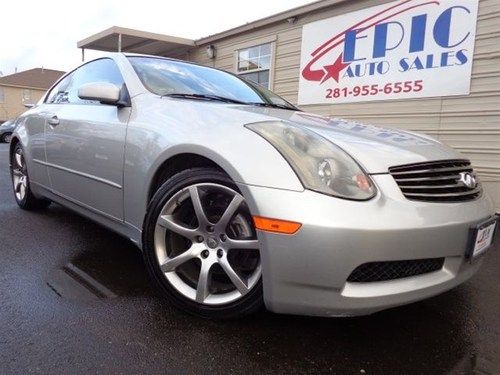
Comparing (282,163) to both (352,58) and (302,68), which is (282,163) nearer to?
(352,58)

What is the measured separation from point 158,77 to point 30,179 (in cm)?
193

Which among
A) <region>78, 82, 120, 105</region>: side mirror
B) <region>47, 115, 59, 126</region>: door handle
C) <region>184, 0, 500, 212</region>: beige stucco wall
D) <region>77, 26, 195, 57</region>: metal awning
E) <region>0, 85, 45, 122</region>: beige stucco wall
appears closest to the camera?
<region>78, 82, 120, 105</region>: side mirror

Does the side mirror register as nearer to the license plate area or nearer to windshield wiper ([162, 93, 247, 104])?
windshield wiper ([162, 93, 247, 104])

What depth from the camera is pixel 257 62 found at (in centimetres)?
883

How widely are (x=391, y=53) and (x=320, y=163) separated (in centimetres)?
534

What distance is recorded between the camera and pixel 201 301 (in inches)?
82.6

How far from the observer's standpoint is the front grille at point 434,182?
192cm

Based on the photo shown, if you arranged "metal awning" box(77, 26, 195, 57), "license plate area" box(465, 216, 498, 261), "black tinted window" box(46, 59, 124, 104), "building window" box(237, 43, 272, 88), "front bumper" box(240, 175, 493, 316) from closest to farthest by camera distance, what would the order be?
"front bumper" box(240, 175, 493, 316) < "license plate area" box(465, 216, 498, 261) < "black tinted window" box(46, 59, 124, 104) < "building window" box(237, 43, 272, 88) < "metal awning" box(77, 26, 195, 57)

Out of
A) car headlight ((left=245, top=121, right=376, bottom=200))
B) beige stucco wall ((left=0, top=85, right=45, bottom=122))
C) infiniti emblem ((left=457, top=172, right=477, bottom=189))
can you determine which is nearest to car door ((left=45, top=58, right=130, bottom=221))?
car headlight ((left=245, top=121, right=376, bottom=200))

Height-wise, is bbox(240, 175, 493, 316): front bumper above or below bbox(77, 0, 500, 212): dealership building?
below

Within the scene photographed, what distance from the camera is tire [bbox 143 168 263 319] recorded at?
1.99 metres

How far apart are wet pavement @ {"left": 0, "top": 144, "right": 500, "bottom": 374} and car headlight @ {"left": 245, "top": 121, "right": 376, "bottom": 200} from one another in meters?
0.74

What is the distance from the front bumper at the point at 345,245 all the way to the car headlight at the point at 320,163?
0.16ft

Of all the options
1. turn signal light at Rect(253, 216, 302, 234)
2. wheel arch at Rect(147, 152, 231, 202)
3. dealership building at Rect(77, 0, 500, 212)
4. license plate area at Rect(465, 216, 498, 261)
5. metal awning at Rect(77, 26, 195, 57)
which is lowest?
license plate area at Rect(465, 216, 498, 261)
